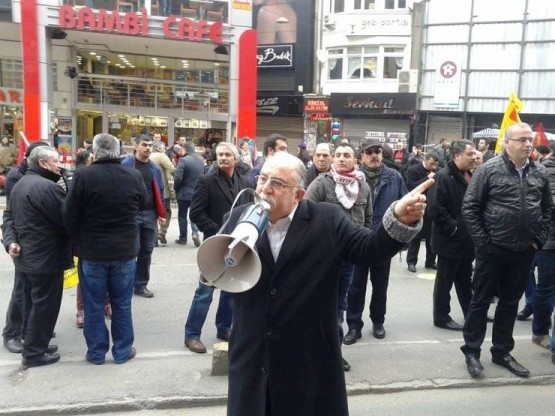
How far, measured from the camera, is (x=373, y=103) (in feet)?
91.1

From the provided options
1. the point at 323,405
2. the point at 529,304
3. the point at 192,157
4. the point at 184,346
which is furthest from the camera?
the point at 192,157

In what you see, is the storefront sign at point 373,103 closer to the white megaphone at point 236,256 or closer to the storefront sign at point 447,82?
the storefront sign at point 447,82

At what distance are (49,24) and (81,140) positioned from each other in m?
6.37

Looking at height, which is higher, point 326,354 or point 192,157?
point 192,157

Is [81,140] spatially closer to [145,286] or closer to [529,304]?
[145,286]

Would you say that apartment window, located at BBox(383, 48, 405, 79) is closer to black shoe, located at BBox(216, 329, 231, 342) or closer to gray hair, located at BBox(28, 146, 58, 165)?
black shoe, located at BBox(216, 329, 231, 342)

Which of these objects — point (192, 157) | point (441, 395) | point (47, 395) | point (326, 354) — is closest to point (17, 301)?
point (47, 395)

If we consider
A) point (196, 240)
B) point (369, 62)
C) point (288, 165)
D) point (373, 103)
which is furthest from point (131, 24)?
point (288, 165)

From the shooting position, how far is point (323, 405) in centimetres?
265

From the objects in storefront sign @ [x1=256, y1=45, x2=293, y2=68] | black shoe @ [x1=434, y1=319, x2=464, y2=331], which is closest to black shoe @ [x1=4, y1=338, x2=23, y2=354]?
black shoe @ [x1=434, y1=319, x2=464, y2=331]

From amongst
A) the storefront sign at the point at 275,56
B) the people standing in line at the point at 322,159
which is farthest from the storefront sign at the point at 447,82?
the people standing in line at the point at 322,159

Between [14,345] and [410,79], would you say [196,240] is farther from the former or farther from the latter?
[410,79]

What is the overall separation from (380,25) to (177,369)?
26.1 m

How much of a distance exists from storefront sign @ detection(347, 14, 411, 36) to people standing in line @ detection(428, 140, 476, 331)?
23703 millimetres
